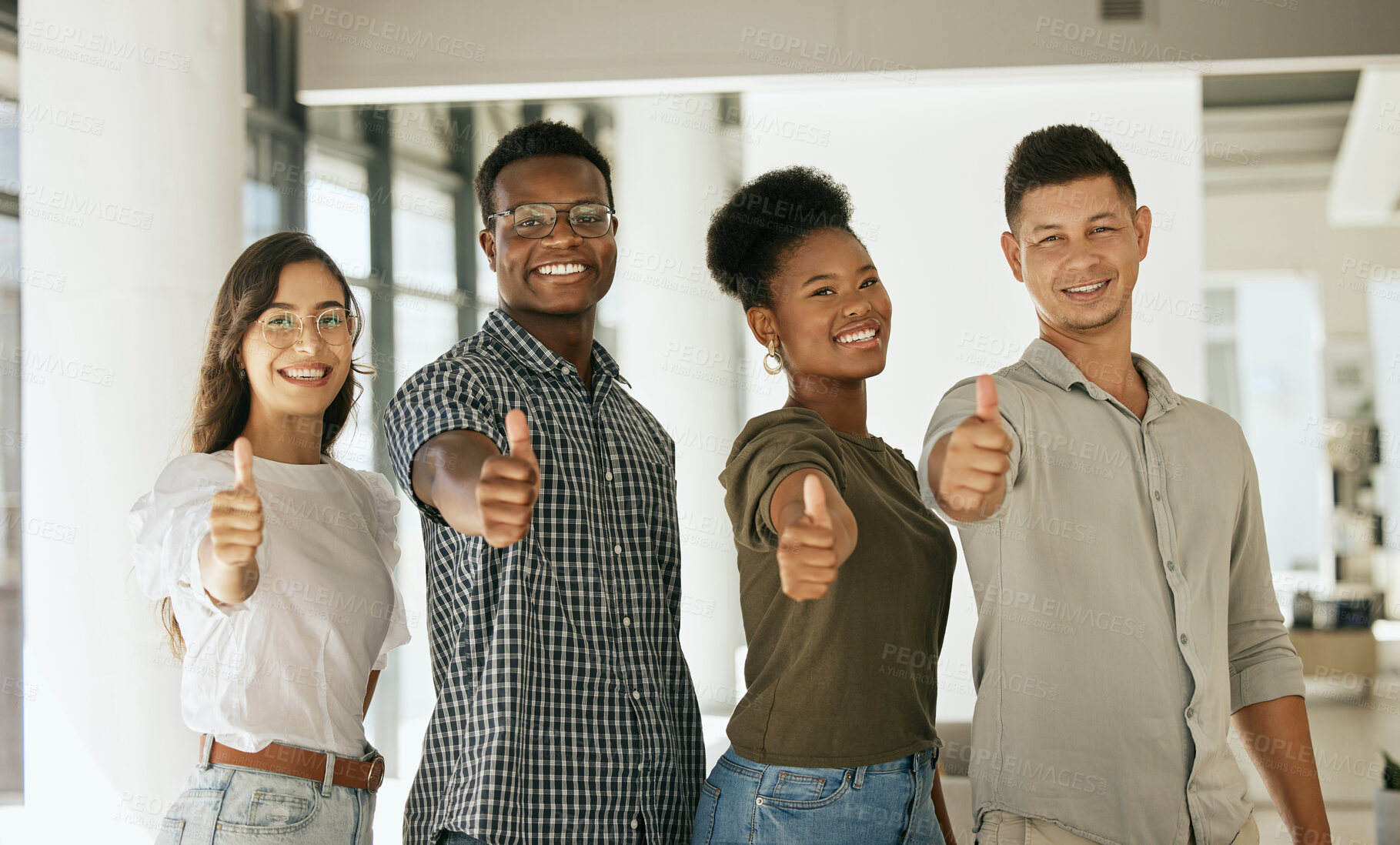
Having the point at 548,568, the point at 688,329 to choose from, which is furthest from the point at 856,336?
the point at 688,329

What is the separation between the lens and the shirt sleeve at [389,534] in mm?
2074

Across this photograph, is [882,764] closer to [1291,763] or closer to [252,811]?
[1291,763]

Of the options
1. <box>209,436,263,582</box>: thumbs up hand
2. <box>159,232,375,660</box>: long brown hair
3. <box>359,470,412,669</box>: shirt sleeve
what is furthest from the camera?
<box>359,470,412,669</box>: shirt sleeve

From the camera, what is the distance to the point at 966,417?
1.60 meters

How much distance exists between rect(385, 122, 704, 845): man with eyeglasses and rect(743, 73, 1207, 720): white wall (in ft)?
8.06

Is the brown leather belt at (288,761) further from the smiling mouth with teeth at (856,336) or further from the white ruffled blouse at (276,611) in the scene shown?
the smiling mouth with teeth at (856,336)

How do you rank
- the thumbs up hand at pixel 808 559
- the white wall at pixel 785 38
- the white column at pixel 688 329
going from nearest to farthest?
the thumbs up hand at pixel 808 559 < the white wall at pixel 785 38 < the white column at pixel 688 329

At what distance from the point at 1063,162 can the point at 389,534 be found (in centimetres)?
142

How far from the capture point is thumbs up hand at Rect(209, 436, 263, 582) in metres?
1.61

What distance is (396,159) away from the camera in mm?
5324

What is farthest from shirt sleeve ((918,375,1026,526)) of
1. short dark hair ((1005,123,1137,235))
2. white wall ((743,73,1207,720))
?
white wall ((743,73,1207,720))

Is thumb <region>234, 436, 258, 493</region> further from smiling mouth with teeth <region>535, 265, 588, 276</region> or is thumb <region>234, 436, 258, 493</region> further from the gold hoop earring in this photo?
the gold hoop earring

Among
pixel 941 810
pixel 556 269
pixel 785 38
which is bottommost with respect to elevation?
pixel 941 810

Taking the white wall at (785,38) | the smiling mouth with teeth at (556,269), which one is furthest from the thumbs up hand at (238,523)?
the white wall at (785,38)
